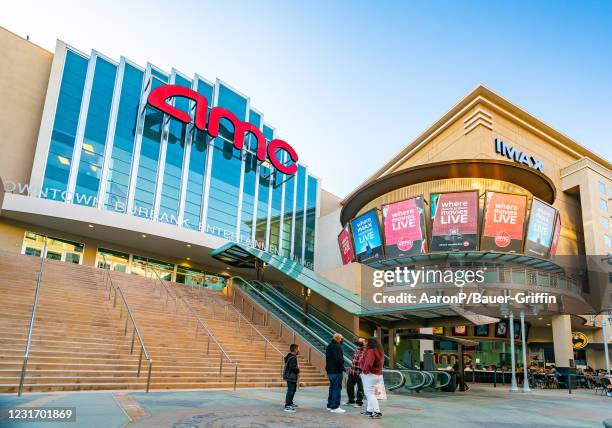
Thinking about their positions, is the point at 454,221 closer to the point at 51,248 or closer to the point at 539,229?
the point at 539,229

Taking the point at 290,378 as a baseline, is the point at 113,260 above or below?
above

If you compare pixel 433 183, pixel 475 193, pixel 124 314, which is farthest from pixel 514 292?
pixel 124 314

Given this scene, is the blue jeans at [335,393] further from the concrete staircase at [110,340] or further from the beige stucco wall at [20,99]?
the beige stucco wall at [20,99]

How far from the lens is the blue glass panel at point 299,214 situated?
39.7 meters

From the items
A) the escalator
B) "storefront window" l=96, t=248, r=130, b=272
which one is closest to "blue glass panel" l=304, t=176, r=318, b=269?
"storefront window" l=96, t=248, r=130, b=272

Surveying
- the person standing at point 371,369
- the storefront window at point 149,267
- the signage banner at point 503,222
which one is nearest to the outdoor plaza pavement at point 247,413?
the person standing at point 371,369

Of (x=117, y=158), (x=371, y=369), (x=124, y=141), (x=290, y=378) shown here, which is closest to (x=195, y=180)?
(x=124, y=141)

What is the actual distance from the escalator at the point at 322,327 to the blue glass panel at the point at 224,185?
35.0 feet

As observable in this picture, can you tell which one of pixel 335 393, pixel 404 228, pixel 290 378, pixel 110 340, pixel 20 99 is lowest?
pixel 335 393

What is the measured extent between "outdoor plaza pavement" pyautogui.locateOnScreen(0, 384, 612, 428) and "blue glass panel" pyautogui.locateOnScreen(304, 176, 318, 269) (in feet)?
98.3

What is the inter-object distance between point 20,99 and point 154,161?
8577mm

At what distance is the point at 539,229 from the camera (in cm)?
2592

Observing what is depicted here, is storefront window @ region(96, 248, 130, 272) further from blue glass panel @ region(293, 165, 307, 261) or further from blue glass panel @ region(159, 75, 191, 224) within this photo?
blue glass panel @ region(293, 165, 307, 261)

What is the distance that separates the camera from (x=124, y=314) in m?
15.3
